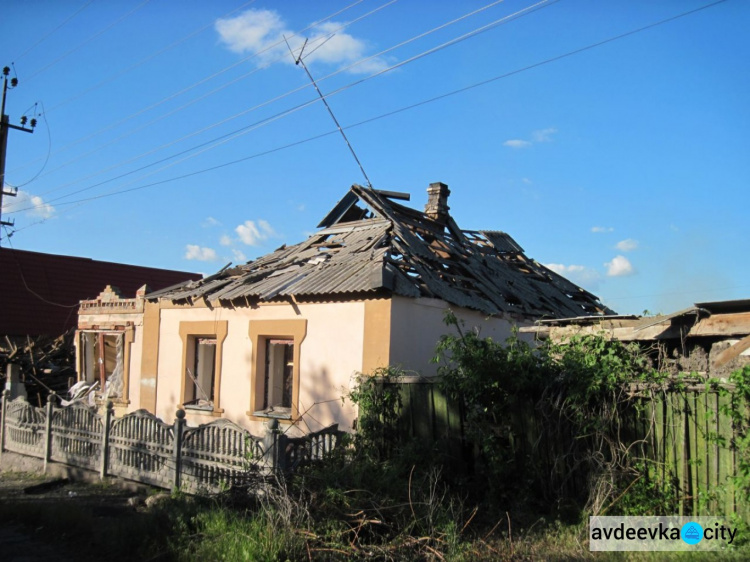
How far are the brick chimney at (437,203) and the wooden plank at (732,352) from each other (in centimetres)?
907

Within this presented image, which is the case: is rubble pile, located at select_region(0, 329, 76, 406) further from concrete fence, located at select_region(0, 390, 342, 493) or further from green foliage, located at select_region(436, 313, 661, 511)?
green foliage, located at select_region(436, 313, 661, 511)

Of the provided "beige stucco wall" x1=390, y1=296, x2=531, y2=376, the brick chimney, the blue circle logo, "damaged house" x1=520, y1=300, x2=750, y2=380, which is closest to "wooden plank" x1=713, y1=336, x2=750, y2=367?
"damaged house" x1=520, y1=300, x2=750, y2=380

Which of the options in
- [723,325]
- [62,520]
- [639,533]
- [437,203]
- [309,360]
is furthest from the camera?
[437,203]

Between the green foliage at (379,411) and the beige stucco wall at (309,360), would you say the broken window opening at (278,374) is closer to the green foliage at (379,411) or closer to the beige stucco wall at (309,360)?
the beige stucco wall at (309,360)

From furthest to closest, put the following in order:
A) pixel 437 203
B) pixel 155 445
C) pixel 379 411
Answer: pixel 437 203
pixel 155 445
pixel 379 411

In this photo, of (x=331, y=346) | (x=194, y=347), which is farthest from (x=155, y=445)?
(x=194, y=347)

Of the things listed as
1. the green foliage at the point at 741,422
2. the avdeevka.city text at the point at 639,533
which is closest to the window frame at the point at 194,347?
the avdeevka.city text at the point at 639,533

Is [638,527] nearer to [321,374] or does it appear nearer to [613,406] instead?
[613,406]

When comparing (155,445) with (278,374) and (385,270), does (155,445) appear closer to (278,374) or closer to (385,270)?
(278,374)

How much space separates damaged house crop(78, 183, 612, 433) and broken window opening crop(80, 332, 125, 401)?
0.10 feet

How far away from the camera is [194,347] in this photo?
1351 centimetres

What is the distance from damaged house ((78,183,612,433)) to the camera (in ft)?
34.5

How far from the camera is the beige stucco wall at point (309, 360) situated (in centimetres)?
1048

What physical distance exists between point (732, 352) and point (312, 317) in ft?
21.7
